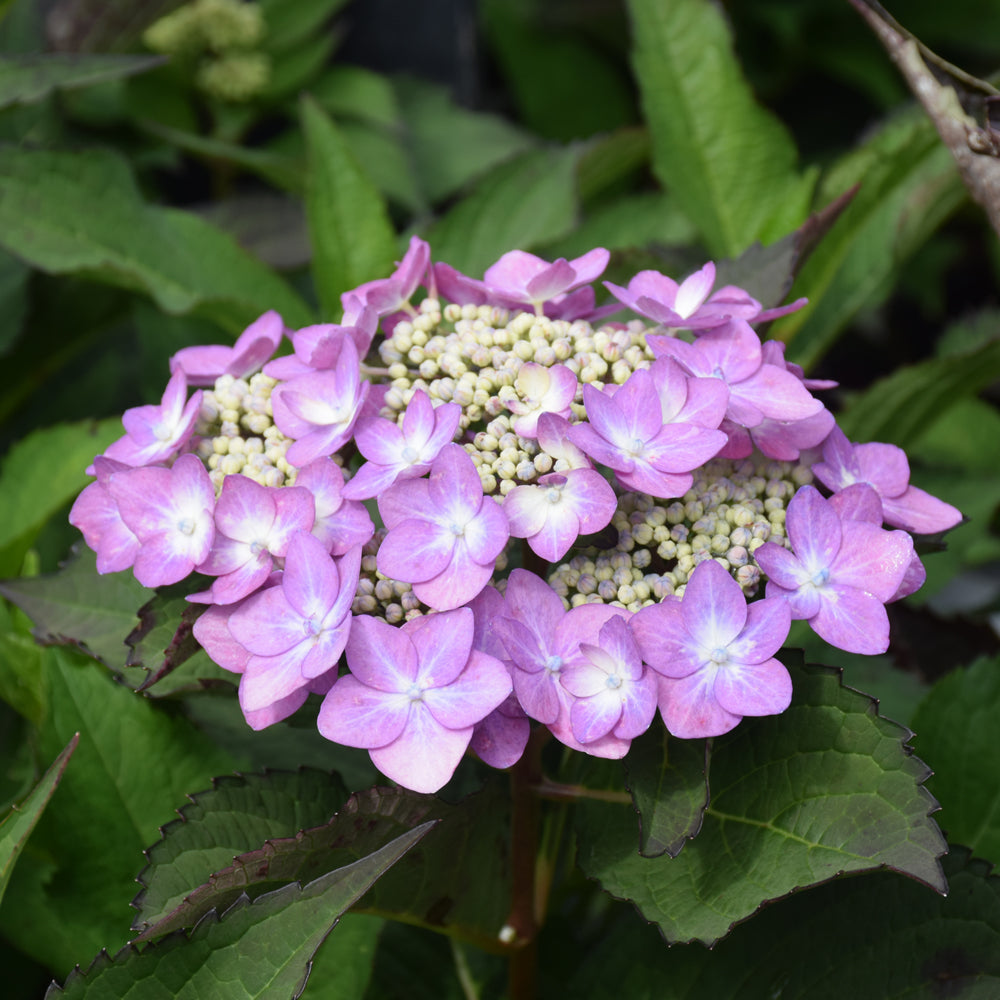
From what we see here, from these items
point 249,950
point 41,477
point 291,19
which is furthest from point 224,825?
point 291,19

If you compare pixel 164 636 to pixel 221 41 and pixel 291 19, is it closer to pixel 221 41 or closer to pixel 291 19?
pixel 221 41

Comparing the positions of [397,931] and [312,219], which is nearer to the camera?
[397,931]

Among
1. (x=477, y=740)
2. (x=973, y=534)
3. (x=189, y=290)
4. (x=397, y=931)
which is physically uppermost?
(x=477, y=740)

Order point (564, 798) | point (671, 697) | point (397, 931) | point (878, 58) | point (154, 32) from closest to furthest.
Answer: point (671, 697)
point (564, 798)
point (397, 931)
point (154, 32)
point (878, 58)

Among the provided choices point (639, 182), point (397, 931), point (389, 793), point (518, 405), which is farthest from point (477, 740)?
point (639, 182)

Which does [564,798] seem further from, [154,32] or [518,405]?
[154,32]

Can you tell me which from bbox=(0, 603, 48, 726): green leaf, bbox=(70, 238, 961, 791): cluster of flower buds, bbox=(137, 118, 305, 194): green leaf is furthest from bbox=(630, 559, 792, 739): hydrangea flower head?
bbox=(137, 118, 305, 194): green leaf
